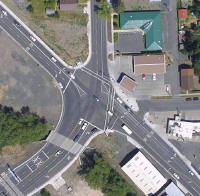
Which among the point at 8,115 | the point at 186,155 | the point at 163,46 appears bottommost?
the point at 186,155

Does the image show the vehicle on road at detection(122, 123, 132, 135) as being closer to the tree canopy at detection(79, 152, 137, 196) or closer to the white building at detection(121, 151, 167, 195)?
the white building at detection(121, 151, 167, 195)

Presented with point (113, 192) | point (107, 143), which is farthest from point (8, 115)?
point (113, 192)

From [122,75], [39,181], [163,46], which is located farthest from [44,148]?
[163,46]

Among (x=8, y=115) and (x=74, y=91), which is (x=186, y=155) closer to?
(x=74, y=91)

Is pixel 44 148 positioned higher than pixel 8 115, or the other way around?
pixel 8 115

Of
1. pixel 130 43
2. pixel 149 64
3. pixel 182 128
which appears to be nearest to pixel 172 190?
pixel 182 128

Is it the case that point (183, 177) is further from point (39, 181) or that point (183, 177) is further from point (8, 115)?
point (8, 115)
